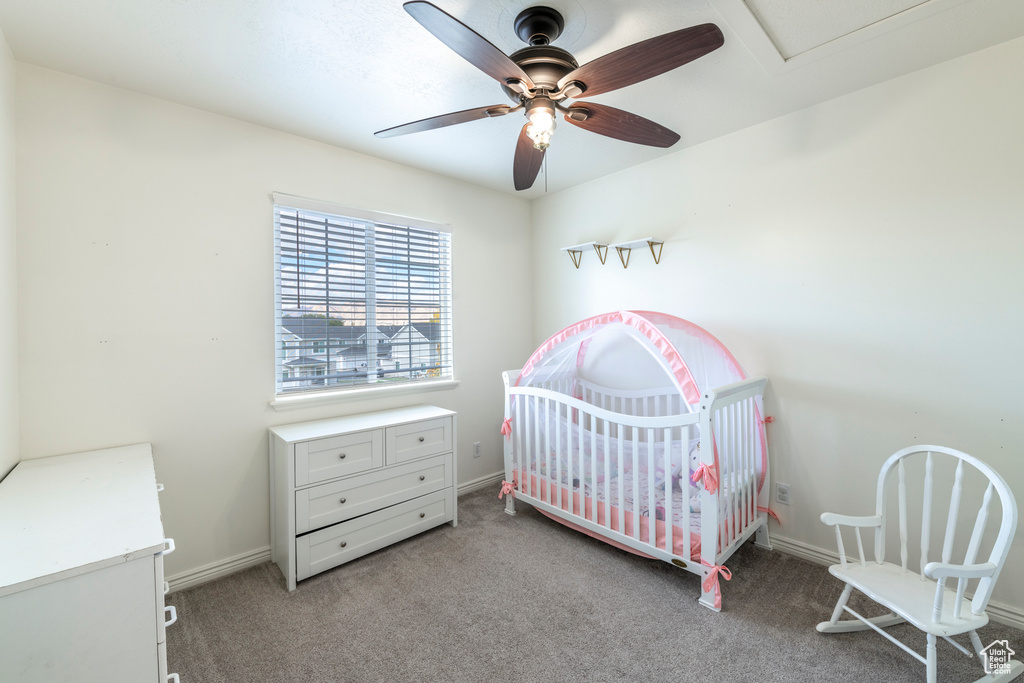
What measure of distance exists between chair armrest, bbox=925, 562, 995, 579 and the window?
2697 millimetres

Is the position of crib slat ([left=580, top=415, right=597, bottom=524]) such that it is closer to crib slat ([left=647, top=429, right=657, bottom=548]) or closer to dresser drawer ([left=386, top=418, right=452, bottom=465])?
crib slat ([left=647, top=429, right=657, bottom=548])

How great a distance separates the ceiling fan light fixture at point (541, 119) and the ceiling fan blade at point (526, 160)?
0.13 m

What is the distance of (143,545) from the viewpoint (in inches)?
42.1

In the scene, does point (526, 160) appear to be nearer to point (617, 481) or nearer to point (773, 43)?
point (773, 43)

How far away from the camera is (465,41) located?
47.2 inches

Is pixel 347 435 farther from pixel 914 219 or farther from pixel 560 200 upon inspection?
pixel 914 219

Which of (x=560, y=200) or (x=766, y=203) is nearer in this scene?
(x=766, y=203)

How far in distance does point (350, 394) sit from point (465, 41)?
2.11 metres

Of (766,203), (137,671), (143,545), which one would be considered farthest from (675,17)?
(137,671)

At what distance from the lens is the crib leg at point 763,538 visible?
2404mm

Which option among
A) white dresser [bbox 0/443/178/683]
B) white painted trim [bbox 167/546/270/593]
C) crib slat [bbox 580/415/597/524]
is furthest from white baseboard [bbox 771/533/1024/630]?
white painted trim [bbox 167/546/270/593]

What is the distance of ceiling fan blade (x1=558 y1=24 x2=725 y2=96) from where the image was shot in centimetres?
118

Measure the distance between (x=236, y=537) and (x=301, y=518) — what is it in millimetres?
492

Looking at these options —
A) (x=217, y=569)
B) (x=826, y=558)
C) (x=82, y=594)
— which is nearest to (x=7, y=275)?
(x=82, y=594)
